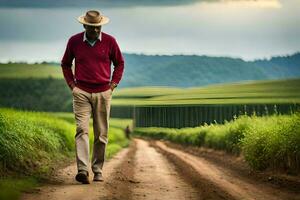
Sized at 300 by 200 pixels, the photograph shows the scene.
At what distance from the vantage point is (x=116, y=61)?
44.1 ft

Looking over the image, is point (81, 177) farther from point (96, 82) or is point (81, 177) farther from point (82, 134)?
point (96, 82)

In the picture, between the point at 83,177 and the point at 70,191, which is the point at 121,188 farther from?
the point at 70,191

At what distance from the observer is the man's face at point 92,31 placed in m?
12.8

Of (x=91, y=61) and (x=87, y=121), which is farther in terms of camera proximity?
(x=87, y=121)

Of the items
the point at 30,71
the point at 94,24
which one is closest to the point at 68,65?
the point at 94,24

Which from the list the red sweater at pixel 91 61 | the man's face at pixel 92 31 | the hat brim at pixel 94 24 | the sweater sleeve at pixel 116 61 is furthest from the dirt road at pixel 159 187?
the hat brim at pixel 94 24

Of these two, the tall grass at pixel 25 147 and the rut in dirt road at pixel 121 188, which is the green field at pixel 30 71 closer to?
the tall grass at pixel 25 147

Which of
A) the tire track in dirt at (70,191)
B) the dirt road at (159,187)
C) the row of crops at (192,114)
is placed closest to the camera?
the tire track in dirt at (70,191)

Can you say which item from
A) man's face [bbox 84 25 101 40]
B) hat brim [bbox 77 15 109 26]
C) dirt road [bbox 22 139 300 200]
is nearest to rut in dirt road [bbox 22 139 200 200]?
dirt road [bbox 22 139 300 200]

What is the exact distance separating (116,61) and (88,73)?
77 centimetres

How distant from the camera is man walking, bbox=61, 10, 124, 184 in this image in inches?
504

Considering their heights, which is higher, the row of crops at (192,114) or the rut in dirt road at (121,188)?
the rut in dirt road at (121,188)

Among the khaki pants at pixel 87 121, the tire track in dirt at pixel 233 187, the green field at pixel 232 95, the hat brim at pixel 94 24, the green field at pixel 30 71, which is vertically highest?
the hat brim at pixel 94 24

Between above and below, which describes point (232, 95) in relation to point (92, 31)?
A: below
